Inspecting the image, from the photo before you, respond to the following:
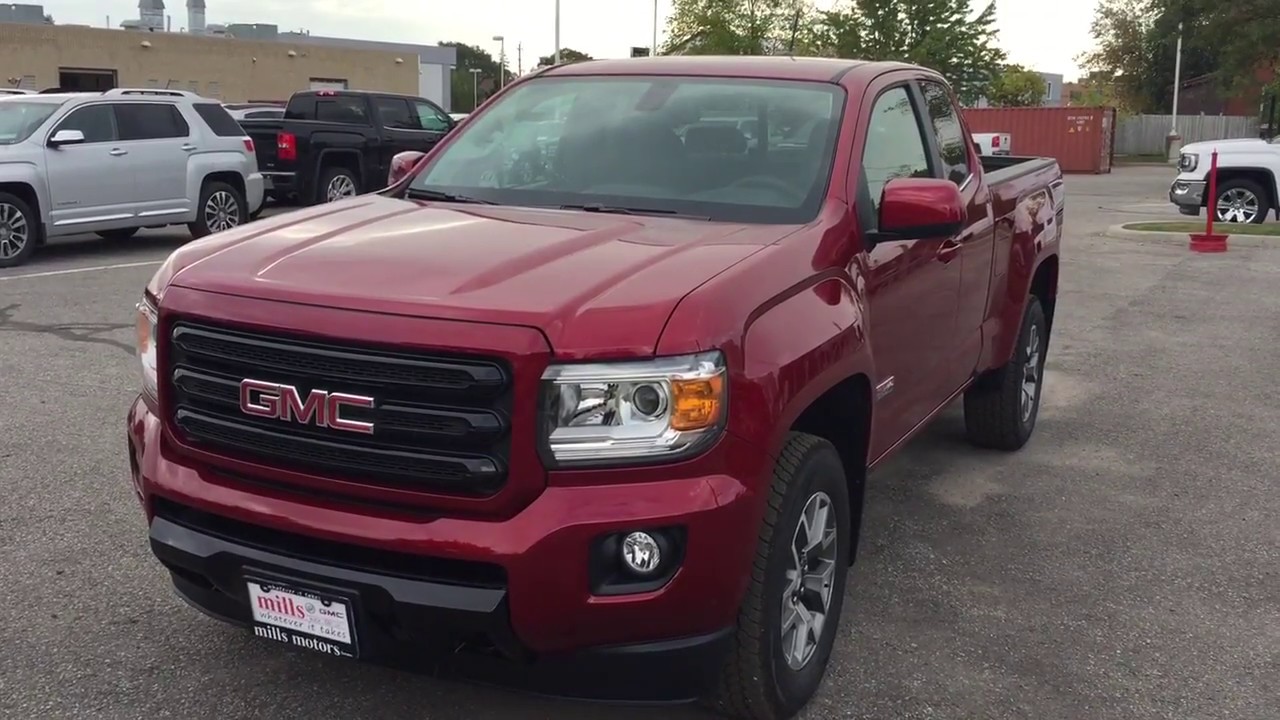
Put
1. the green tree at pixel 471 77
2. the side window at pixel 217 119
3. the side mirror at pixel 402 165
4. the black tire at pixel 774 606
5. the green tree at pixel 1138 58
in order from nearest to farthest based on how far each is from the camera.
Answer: the black tire at pixel 774 606, the side mirror at pixel 402 165, the side window at pixel 217 119, the green tree at pixel 1138 58, the green tree at pixel 471 77

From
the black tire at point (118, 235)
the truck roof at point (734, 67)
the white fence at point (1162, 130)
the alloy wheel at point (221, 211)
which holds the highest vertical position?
the white fence at point (1162, 130)

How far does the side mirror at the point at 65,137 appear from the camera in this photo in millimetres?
12359

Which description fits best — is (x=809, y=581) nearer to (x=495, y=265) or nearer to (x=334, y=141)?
(x=495, y=265)

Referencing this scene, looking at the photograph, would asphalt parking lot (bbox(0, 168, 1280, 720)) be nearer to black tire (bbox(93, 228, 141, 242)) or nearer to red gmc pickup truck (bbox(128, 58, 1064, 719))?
red gmc pickup truck (bbox(128, 58, 1064, 719))

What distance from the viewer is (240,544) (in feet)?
9.82

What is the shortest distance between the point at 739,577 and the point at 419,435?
82 cm

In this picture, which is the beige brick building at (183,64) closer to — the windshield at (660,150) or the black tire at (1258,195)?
the black tire at (1258,195)

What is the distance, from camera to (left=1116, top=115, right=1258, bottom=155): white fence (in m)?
50.2

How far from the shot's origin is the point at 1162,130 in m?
51.1

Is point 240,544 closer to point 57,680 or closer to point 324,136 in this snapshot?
point 57,680

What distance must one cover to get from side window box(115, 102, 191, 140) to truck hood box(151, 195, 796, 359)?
1056cm

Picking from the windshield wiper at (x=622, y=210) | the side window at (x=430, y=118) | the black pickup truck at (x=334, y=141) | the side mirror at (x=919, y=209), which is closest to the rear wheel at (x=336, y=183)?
the black pickup truck at (x=334, y=141)

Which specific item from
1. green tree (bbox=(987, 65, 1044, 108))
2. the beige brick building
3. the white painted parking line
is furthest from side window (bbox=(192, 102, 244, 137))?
green tree (bbox=(987, 65, 1044, 108))

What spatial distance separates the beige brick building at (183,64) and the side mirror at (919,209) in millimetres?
42053
